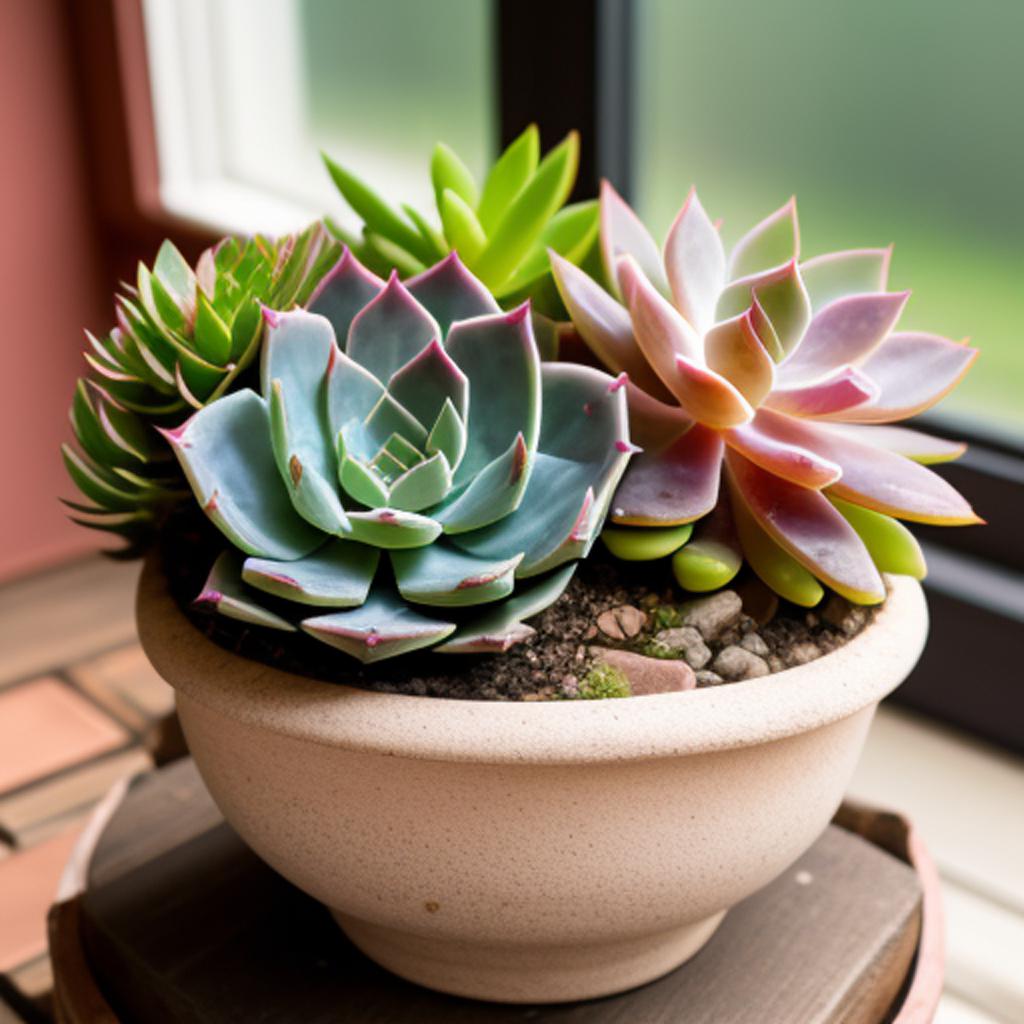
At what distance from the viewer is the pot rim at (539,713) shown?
518 millimetres

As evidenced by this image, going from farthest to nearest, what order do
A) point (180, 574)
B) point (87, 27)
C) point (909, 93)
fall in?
point (87, 27) → point (909, 93) → point (180, 574)

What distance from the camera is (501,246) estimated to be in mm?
677

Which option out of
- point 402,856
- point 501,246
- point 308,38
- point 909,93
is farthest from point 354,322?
point 308,38

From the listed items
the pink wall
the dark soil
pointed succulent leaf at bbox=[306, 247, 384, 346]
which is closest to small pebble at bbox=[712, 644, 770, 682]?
the dark soil

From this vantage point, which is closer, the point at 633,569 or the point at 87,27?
the point at 633,569

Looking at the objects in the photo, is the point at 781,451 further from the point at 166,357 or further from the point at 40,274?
the point at 40,274

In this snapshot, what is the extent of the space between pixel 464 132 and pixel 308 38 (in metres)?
0.31

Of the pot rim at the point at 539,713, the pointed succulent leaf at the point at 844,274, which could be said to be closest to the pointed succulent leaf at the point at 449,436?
the pot rim at the point at 539,713

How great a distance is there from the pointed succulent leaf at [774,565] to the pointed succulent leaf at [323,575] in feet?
0.56

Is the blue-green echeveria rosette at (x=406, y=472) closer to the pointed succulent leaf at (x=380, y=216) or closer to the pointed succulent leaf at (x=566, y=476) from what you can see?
the pointed succulent leaf at (x=566, y=476)

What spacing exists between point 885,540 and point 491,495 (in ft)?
0.67

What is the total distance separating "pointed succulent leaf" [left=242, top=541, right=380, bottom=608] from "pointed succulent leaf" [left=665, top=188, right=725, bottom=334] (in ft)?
0.62

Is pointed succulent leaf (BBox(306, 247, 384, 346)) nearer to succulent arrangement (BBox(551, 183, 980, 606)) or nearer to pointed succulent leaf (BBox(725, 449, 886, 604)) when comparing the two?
succulent arrangement (BBox(551, 183, 980, 606))

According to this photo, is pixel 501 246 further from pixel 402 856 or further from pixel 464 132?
pixel 464 132
